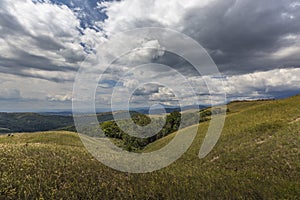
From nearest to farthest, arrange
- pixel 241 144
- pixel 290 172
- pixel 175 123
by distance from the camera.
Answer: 1. pixel 290 172
2. pixel 241 144
3. pixel 175 123

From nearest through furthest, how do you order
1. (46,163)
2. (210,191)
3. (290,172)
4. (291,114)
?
(210,191), (46,163), (290,172), (291,114)

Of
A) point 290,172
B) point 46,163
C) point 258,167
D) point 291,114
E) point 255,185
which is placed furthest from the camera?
point 291,114

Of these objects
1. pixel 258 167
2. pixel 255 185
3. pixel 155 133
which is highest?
pixel 255 185

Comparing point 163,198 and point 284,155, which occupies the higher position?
point 163,198

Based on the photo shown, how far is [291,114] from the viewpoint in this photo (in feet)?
131

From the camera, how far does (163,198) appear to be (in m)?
9.29

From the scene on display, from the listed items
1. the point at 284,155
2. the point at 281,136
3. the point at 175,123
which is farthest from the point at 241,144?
the point at 175,123

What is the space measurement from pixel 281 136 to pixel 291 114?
13.7m

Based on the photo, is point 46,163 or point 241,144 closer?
point 46,163

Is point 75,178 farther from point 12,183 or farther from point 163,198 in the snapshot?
point 163,198

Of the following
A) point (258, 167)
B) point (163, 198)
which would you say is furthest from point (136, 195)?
point (258, 167)

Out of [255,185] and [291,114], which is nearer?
[255,185]

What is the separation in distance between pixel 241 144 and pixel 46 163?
28065 millimetres

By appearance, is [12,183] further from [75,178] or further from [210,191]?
[210,191]
